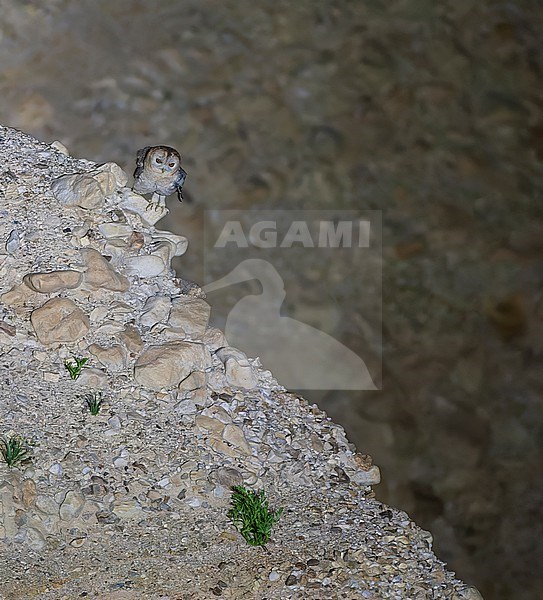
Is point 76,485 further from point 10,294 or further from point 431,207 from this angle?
point 431,207

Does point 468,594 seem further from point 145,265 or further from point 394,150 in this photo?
point 394,150

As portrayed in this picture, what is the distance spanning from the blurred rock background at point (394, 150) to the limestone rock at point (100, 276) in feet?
0.69

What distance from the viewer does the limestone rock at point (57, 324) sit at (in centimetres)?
204

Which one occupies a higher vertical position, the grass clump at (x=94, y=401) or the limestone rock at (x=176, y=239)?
the limestone rock at (x=176, y=239)

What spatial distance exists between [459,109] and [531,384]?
922 millimetres

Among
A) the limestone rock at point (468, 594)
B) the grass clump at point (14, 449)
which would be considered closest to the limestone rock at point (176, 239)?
the grass clump at point (14, 449)

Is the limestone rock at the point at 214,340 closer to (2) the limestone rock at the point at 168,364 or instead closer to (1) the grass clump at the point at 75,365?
(2) the limestone rock at the point at 168,364

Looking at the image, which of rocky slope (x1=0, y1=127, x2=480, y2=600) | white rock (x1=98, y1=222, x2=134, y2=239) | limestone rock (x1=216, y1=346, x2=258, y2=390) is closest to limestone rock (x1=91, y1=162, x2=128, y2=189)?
rocky slope (x1=0, y1=127, x2=480, y2=600)

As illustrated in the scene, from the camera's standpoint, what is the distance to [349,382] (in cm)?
214

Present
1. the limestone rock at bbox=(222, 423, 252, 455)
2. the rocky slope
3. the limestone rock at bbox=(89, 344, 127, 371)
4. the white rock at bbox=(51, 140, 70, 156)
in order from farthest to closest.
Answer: the white rock at bbox=(51, 140, 70, 156)
the limestone rock at bbox=(89, 344, 127, 371)
the limestone rock at bbox=(222, 423, 252, 455)
the rocky slope

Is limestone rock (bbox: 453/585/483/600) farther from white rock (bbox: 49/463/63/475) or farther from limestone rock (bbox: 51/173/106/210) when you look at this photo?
limestone rock (bbox: 51/173/106/210)

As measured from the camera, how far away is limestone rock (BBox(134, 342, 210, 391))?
1.99 m

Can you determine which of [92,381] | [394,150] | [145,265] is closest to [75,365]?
[92,381]

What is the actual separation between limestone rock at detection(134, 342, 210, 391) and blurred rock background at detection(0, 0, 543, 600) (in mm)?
319
